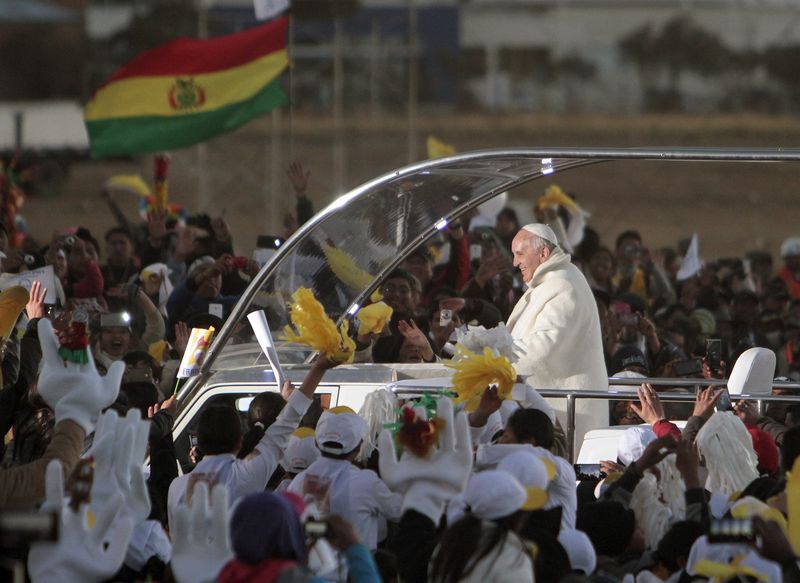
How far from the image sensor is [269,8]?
16203mm

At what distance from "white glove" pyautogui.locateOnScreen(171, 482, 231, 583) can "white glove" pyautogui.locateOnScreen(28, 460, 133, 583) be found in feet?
0.80

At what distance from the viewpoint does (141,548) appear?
6.36m

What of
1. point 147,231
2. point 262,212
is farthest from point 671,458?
point 262,212

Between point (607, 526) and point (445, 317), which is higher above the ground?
point (445, 317)

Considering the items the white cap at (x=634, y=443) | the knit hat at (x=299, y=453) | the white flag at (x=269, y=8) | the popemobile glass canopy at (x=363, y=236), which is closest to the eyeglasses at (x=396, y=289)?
the popemobile glass canopy at (x=363, y=236)

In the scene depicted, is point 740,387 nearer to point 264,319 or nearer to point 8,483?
point 264,319

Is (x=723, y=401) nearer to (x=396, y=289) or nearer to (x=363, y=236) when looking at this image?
(x=363, y=236)

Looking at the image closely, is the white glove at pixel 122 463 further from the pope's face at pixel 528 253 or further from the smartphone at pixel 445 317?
the smartphone at pixel 445 317

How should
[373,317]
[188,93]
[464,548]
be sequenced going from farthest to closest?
[188,93] < [373,317] < [464,548]

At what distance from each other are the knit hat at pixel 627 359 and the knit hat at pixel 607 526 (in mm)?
4105

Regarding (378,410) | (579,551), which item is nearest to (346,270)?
(378,410)

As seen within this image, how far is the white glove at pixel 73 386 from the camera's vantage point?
6.41m

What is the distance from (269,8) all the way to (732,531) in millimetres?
11417

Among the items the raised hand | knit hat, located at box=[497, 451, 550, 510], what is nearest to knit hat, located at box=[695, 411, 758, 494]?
knit hat, located at box=[497, 451, 550, 510]
